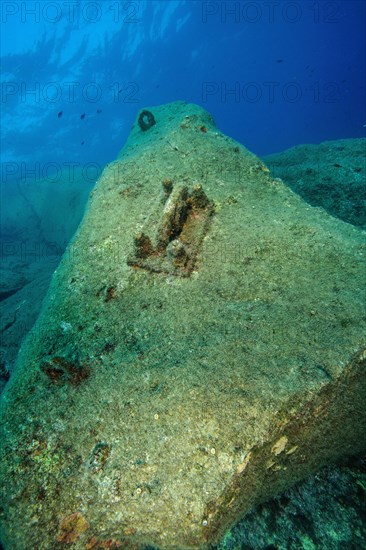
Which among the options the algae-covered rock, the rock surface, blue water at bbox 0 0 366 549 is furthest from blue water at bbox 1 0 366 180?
the algae-covered rock

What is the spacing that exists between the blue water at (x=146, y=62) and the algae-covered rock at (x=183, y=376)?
93.4 ft

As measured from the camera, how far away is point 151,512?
1.70 metres

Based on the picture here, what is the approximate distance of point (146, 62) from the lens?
61406 mm

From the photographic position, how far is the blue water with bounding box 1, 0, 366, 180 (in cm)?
4653

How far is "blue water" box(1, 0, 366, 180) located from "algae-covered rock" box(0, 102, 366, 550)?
28.5 metres

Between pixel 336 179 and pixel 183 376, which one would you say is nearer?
pixel 183 376

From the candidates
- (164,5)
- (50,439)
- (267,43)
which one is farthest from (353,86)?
(50,439)

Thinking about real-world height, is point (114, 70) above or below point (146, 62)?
below

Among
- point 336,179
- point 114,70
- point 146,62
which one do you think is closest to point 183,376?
point 336,179

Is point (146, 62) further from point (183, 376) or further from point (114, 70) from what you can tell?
point (183, 376)

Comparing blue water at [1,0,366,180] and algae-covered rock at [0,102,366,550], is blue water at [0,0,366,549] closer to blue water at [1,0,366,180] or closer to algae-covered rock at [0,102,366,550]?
blue water at [1,0,366,180]

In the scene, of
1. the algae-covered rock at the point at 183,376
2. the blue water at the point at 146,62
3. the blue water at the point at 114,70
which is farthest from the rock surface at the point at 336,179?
the blue water at the point at 146,62

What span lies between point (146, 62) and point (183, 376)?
74154mm

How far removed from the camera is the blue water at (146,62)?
153 feet
